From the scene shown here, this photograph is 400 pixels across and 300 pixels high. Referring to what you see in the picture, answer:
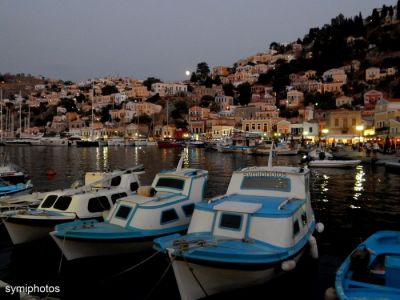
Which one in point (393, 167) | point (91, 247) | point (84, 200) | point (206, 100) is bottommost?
point (91, 247)

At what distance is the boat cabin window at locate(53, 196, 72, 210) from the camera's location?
1535cm

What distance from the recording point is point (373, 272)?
978cm

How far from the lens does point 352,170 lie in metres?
43.3

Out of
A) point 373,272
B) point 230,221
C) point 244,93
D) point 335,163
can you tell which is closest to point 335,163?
point 335,163

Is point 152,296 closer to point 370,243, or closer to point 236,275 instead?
point 236,275

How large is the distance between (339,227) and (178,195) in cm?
860

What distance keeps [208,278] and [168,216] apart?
4.37 m

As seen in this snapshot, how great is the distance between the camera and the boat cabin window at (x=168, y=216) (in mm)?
13664

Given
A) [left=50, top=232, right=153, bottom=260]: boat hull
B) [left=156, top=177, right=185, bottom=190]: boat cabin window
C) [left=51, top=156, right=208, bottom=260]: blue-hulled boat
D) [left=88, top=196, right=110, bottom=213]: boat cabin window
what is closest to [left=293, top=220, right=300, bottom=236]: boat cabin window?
[left=51, top=156, right=208, bottom=260]: blue-hulled boat

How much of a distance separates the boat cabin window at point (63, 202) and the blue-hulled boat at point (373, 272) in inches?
422

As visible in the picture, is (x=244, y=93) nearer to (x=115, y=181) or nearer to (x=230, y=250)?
(x=115, y=181)

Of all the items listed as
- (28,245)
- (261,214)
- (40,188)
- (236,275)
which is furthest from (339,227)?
(40,188)

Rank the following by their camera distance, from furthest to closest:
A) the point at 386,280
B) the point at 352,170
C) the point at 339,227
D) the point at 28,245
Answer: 1. the point at 352,170
2. the point at 339,227
3. the point at 28,245
4. the point at 386,280

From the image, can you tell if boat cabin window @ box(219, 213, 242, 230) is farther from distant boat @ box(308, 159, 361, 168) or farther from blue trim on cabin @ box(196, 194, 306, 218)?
distant boat @ box(308, 159, 361, 168)
